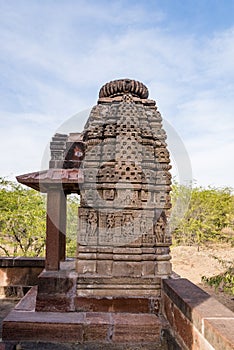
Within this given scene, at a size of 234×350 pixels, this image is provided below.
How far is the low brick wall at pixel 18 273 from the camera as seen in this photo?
6.44 meters

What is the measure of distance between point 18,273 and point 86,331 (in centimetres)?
337

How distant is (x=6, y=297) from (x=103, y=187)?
3.68 metres

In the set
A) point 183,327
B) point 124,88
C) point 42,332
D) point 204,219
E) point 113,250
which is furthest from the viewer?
point 204,219

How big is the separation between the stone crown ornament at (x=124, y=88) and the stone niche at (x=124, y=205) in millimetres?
284

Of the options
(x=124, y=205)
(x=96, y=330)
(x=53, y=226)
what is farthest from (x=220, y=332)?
(x=53, y=226)

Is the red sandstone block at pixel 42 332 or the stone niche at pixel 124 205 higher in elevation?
the stone niche at pixel 124 205

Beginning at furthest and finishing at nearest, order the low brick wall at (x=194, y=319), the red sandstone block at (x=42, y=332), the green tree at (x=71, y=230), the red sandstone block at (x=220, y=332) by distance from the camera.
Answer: the green tree at (x=71, y=230)
the red sandstone block at (x=42, y=332)
the low brick wall at (x=194, y=319)
the red sandstone block at (x=220, y=332)

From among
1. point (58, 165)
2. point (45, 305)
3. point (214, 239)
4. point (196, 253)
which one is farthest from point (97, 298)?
point (214, 239)

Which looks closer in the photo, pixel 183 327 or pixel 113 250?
pixel 183 327

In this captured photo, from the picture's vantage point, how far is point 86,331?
3.68 m

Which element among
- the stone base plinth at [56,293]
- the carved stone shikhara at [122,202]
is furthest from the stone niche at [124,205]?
the stone base plinth at [56,293]

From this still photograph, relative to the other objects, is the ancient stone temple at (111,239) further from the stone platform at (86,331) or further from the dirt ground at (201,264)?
the dirt ground at (201,264)

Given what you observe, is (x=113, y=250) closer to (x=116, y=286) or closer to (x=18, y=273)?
(x=116, y=286)

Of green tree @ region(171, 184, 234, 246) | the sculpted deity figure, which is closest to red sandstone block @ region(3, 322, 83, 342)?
the sculpted deity figure
